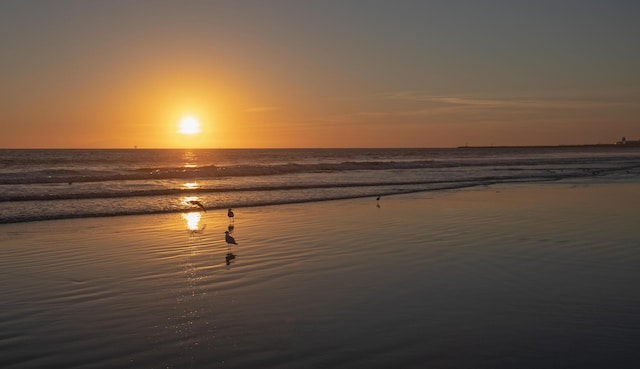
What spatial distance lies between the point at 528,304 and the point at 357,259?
11.6 ft

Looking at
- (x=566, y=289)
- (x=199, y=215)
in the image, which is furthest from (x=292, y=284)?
(x=199, y=215)

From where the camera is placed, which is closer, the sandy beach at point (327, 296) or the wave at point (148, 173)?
the sandy beach at point (327, 296)

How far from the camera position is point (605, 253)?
9797mm

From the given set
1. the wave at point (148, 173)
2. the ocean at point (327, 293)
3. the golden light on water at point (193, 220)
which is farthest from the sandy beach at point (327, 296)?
the wave at point (148, 173)

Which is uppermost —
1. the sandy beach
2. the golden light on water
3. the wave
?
the wave

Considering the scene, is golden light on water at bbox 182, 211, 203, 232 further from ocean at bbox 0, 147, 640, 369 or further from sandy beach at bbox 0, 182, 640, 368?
sandy beach at bbox 0, 182, 640, 368

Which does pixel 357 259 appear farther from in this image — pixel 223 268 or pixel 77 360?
pixel 77 360

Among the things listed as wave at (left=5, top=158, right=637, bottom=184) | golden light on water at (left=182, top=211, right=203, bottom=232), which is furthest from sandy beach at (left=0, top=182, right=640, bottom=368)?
wave at (left=5, top=158, right=637, bottom=184)

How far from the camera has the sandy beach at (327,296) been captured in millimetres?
5223

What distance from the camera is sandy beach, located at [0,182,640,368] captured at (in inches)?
206

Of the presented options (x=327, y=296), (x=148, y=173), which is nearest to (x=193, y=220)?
(x=327, y=296)

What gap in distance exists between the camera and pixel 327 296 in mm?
7168

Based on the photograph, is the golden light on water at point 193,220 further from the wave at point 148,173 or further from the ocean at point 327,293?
the wave at point 148,173

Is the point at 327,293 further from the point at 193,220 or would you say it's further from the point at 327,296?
the point at 193,220
